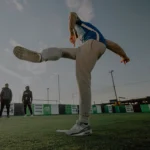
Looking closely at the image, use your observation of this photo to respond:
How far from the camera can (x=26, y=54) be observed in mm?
2016

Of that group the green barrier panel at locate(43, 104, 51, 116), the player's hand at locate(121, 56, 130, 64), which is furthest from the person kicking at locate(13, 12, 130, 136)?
the green barrier panel at locate(43, 104, 51, 116)

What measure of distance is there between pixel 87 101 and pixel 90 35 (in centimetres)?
88

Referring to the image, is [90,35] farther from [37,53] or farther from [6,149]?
[6,149]

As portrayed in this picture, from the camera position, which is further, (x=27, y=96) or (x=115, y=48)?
(x=27, y=96)

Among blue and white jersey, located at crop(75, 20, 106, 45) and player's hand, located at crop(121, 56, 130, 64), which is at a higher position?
blue and white jersey, located at crop(75, 20, 106, 45)

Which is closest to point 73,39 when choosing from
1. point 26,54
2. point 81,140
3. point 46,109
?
point 26,54

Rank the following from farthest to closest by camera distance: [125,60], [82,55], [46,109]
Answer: [46,109]
[125,60]
[82,55]

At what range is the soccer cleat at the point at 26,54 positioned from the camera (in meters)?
1.99

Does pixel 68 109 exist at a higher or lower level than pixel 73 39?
higher

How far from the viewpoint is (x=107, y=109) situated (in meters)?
22.7

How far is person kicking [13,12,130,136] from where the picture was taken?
1974 millimetres

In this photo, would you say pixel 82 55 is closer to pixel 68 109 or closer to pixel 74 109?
pixel 68 109

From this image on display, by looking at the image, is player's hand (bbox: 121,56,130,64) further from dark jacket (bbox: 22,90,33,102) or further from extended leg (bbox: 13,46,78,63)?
dark jacket (bbox: 22,90,33,102)

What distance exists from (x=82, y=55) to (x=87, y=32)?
360 mm
